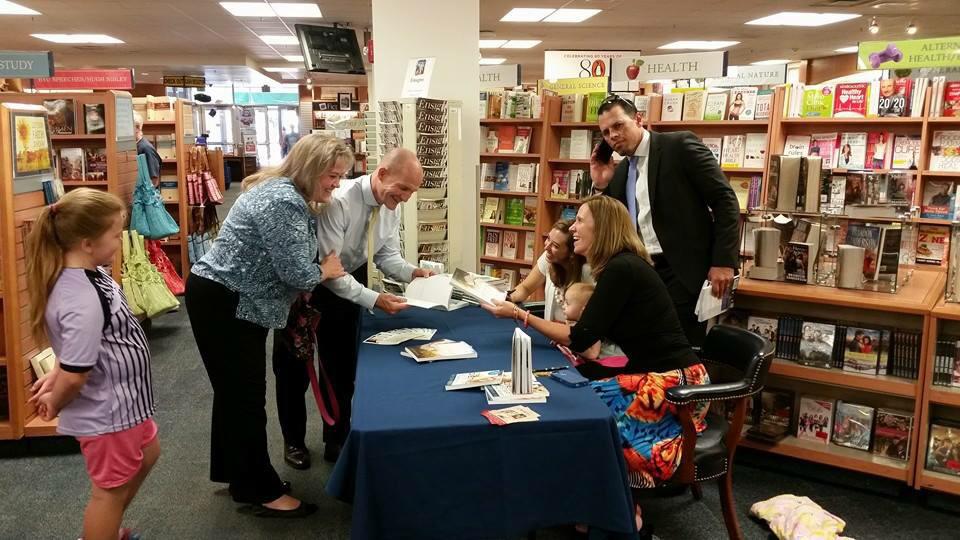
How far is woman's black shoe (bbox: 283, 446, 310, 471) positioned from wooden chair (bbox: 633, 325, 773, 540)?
1708mm

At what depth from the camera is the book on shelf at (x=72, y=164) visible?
552 cm

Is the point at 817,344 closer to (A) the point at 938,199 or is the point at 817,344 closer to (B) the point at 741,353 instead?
(B) the point at 741,353

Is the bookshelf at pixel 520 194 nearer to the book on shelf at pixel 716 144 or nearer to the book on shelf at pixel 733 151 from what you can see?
the book on shelf at pixel 716 144

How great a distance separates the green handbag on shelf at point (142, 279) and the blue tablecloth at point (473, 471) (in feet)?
12.9

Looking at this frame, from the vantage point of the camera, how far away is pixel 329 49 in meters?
9.94

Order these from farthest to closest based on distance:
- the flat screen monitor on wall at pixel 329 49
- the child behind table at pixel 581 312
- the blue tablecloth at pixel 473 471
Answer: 1. the flat screen monitor on wall at pixel 329 49
2. the child behind table at pixel 581 312
3. the blue tablecloth at pixel 473 471

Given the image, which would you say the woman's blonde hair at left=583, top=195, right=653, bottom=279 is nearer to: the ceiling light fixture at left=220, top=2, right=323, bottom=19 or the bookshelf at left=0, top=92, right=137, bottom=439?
the bookshelf at left=0, top=92, right=137, bottom=439

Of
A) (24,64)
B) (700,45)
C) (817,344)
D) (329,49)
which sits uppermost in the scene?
(700,45)

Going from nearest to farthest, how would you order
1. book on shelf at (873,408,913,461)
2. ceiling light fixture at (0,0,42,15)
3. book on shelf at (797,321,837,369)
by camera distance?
book on shelf at (873,408,913,461)
book on shelf at (797,321,837,369)
ceiling light fixture at (0,0,42,15)

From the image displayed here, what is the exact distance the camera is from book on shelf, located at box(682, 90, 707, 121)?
5.83 metres

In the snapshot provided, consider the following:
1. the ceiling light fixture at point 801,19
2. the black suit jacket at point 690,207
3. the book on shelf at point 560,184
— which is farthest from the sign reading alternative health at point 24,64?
the ceiling light fixture at point 801,19

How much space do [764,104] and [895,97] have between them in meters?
0.88

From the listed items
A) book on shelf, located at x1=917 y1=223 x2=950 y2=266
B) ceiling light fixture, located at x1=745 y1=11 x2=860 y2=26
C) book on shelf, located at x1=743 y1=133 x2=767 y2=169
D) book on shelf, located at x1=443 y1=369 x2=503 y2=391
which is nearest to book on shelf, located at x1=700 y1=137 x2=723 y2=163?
book on shelf, located at x1=743 y1=133 x2=767 y2=169

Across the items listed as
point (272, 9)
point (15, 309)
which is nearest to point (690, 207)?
point (15, 309)
